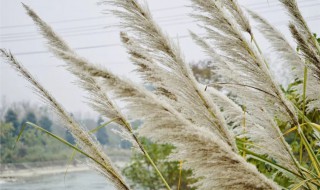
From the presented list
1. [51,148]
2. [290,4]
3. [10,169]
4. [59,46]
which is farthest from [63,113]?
[51,148]

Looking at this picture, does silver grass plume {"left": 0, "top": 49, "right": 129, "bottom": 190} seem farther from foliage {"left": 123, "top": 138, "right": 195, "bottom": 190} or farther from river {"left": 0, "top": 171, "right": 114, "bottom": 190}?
river {"left": 0, "top": 171, "right": 114, "bottom": 190}

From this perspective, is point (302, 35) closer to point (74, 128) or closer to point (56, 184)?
point (74, 128)

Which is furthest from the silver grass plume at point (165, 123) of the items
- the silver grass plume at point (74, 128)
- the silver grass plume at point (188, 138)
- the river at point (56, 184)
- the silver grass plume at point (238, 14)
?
the river at point (56, 184)

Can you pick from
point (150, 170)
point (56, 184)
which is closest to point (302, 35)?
point (150, 170)

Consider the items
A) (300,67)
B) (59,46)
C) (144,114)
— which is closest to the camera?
(144,114)

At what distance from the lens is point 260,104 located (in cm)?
128

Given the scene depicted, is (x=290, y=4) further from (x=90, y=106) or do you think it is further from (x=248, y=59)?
(x=90, y=106)

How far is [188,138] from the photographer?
0.92 metres

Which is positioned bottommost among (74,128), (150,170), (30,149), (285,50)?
(30,149)

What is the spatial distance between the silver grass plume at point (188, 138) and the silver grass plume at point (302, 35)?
26.0 inches

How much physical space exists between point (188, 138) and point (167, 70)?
0.21 m

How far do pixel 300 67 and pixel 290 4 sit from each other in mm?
248

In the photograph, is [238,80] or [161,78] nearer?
[161,78]

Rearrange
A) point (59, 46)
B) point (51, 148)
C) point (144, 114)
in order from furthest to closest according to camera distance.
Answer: point (51, 148)
point (59, 46)
point (144, 114)
